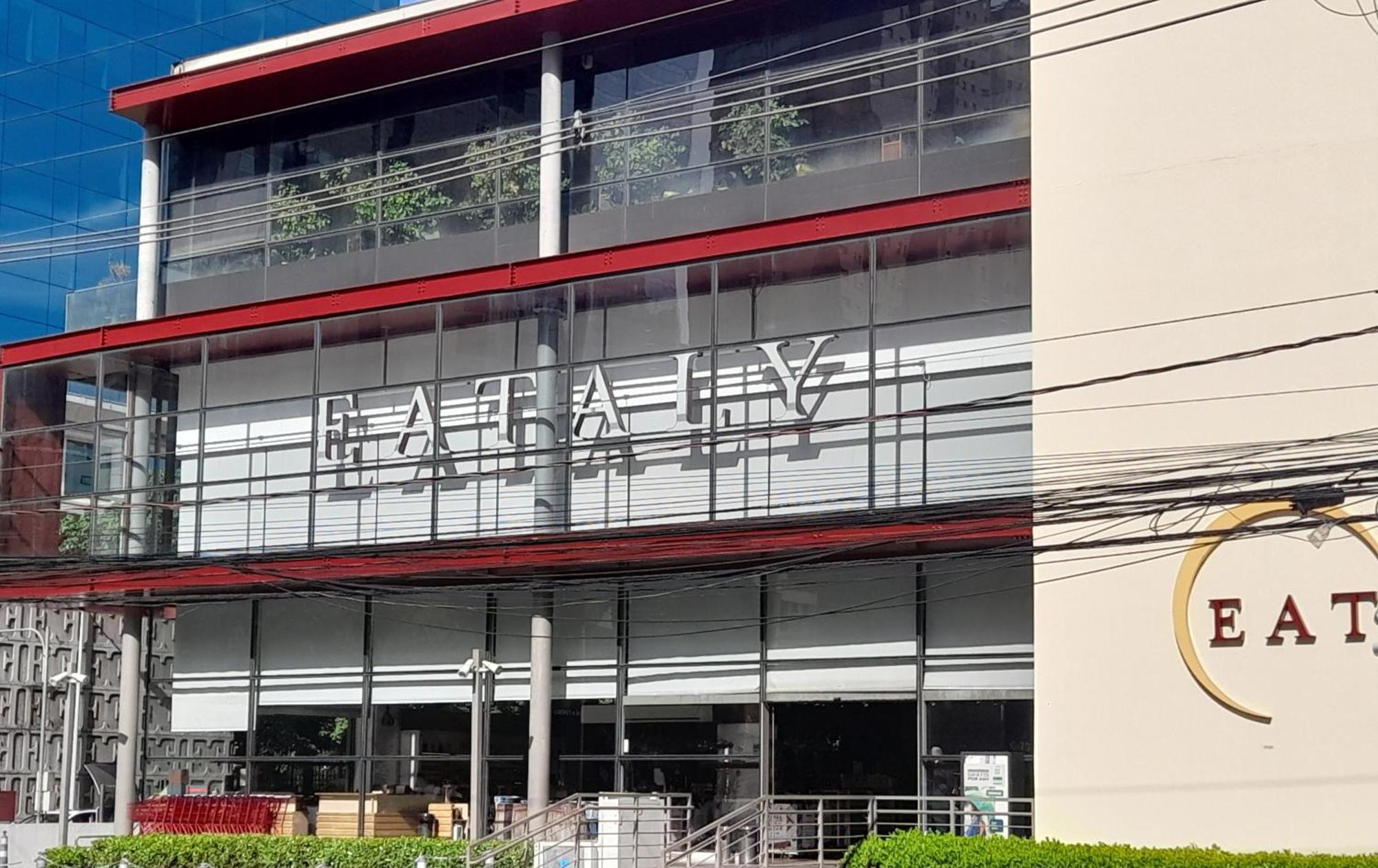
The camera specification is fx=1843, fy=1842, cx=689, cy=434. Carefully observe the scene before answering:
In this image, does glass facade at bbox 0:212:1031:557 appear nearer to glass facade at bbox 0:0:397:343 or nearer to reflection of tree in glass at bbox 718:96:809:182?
reflection of tree in glass at bbox 718:96:809:182

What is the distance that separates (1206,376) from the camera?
21562mm

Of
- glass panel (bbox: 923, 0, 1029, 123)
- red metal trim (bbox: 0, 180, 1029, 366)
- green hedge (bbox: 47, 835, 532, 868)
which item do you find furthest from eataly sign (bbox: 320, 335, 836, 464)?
green hedge (bbox: 47, 835, 532, 868)

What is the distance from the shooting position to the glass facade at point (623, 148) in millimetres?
25156

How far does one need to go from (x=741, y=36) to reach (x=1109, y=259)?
7472 mm

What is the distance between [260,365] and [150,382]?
2.14 meters

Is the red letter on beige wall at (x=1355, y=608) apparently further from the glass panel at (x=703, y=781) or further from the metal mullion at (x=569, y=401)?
the metal mullion at (x=569, y=401)

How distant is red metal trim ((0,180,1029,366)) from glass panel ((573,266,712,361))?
0.36 meters

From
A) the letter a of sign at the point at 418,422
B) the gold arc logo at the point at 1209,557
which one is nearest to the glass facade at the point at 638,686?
the gold arc logo at the point at 1209,557

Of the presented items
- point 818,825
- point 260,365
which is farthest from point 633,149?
point 818,825

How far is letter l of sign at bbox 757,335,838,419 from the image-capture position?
25.1 metres

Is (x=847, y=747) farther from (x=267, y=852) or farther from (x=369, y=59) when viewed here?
(x=369, y=59)

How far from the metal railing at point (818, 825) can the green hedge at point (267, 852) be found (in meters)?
2.92

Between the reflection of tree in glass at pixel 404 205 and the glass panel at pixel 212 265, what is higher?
the reflection of tree in glass at pixel 404 205

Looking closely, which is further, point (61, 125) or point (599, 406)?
point (61, 125)
